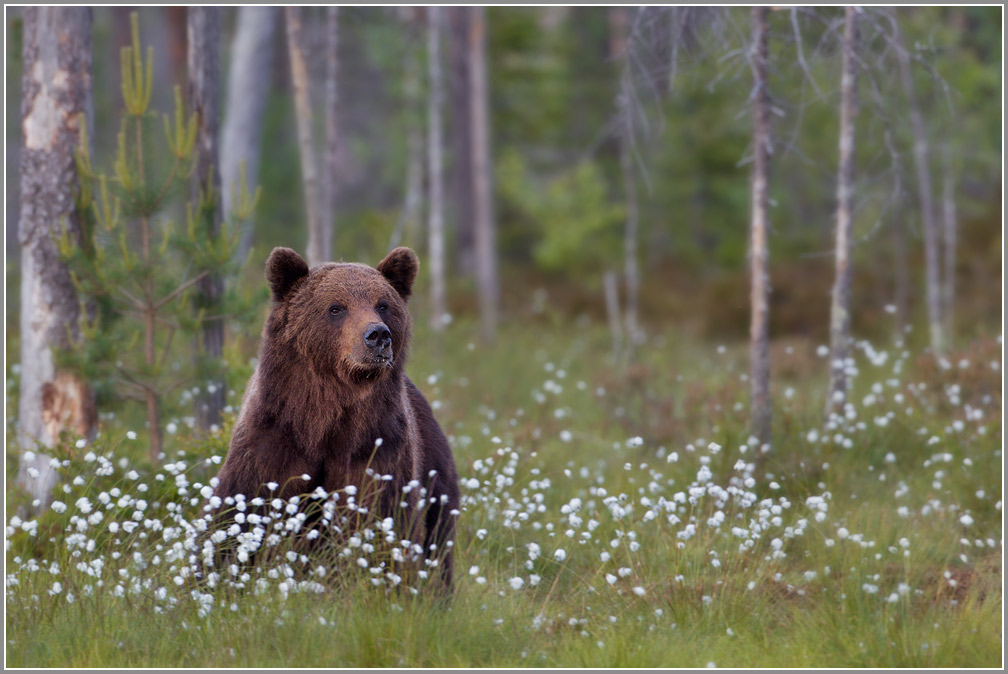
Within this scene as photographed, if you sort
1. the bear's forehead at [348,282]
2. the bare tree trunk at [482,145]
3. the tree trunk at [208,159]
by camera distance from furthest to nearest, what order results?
the bare tree trunk at [482,145] → the tree trunk at [208,159] → the bear's forehead at [348,282]

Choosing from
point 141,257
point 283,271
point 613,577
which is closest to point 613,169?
point 141,257

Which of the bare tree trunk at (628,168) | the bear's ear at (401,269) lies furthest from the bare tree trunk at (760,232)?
the bear's ear at (401,269)

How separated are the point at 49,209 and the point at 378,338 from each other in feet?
11.4

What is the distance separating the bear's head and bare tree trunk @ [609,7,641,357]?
8.97 feet

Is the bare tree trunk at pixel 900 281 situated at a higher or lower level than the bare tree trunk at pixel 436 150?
lower

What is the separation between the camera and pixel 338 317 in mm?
5469

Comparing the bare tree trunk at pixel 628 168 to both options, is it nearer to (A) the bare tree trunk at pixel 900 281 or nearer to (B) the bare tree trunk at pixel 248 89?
(A) the bare tree trunk at pixel 900 281

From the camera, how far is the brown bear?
5.23 m

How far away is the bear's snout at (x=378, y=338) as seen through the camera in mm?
5191

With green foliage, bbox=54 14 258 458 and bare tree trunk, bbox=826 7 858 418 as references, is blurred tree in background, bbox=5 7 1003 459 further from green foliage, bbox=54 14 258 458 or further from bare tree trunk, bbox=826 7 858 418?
green foliage, bbox=54 14 258 458

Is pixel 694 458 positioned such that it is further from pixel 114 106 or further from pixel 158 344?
pixel 114 106

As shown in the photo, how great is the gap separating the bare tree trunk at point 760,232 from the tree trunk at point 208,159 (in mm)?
4310

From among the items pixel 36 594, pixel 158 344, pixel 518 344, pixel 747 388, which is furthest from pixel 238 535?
pixel 518 344

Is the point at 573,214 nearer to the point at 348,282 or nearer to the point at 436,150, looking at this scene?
the point at 436,150
